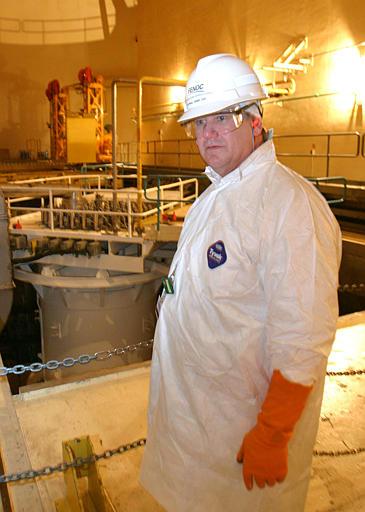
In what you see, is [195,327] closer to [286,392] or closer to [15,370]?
[286,392]

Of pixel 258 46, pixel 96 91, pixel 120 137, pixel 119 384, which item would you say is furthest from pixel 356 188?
pixel 120 137

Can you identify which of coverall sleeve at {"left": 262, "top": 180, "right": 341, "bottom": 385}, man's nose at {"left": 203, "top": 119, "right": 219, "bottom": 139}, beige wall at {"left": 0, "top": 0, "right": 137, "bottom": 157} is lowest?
coverall sleeve at {"left": 262, "top": 180, "right": 341, "bottom": 385}

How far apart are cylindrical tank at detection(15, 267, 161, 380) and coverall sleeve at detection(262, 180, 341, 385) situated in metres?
6.20

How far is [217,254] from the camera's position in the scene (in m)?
1.63

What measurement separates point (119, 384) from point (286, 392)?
243cm

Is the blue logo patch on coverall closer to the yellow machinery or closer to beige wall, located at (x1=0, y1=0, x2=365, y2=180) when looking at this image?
beige wall, located at (x1=0, y1=0, x2=365, y2=180)

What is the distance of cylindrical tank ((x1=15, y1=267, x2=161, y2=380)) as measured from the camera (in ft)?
25.1

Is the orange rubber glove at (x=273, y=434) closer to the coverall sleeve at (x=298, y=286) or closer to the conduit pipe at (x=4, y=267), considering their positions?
the coverall sleeve at (x=298, y=286)

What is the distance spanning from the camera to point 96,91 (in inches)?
618

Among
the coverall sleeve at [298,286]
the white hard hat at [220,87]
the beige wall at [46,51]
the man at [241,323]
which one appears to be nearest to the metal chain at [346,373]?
the man at [241,323]

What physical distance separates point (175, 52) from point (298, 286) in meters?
15.7

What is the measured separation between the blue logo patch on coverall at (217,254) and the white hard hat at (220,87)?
1.58 ft

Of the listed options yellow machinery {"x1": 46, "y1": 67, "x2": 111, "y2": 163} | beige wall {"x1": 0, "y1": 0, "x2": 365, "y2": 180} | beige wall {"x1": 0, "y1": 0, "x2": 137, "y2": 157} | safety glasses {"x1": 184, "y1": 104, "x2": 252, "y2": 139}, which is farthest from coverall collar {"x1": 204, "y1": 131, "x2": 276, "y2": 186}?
beige wall {"x1": 0, "y1": 0, "x2": 137, "y2": 157}

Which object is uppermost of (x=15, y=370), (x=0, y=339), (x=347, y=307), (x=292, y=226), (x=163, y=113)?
(x=163, y=113)
